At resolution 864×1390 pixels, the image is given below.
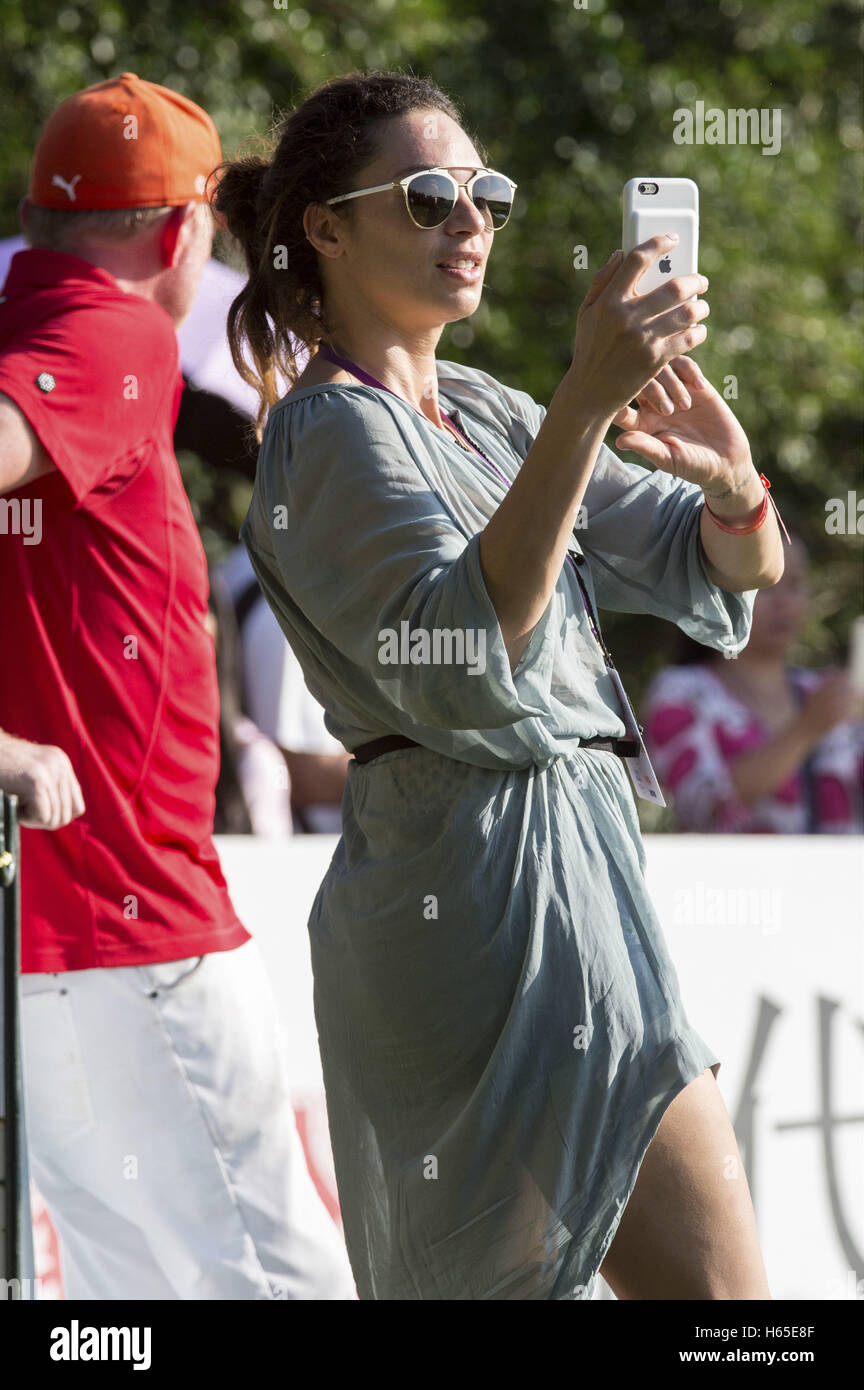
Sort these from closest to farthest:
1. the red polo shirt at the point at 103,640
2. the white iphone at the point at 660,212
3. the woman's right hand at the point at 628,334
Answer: the woman's right hand at the point at 628,334, the white iphone at the point at 660,212, the red polo shirt at the point at 103,640

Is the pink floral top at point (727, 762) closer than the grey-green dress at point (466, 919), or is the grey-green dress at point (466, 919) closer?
the grey-green dress at point (466, 919)

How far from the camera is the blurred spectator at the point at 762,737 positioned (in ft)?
18.4

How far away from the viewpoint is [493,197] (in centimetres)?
208

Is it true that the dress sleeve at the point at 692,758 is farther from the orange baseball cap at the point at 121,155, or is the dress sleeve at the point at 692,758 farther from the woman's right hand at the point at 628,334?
the woman's right hand at the point at 628,334

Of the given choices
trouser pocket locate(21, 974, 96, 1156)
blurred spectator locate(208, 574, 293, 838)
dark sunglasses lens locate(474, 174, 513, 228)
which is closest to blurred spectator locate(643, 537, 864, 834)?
blurred spectator locate(208, 574, 293, 838)

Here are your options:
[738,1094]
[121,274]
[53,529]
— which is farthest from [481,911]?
[738,1094]

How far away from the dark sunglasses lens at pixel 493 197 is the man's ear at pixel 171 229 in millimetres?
948

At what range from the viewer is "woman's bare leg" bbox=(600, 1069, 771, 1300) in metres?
1.93

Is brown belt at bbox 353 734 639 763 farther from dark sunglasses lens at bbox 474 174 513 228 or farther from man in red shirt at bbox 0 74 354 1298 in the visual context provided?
man in red shirt at bbox 0 74 354 1298

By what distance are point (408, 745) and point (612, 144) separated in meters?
8.75

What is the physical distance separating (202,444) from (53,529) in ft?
5.49

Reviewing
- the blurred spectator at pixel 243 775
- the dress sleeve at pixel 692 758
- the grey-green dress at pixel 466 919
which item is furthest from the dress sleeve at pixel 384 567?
the dress sleeve at pixel 692 758
